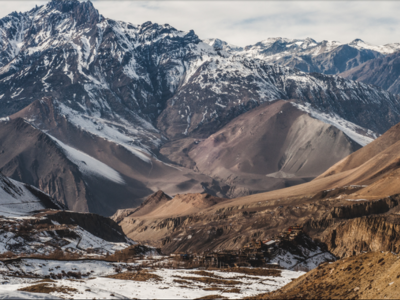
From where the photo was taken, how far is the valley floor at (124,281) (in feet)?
188

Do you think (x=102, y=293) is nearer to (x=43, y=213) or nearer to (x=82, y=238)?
(x=82, y=238)

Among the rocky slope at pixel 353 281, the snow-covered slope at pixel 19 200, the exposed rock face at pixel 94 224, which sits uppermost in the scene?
the rocky slope at pixel 353 281

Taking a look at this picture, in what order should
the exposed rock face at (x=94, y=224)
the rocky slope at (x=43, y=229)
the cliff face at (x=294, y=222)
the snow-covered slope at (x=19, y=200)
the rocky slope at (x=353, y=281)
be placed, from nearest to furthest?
Answer: the rocky slope at (x=353, y=281), the rocky slope at (x=43, y=229), the cliff face at (x=294, y=222), the exposed rock face at (x=94, y=224), the snow-covered slope at (x=19, y=200)

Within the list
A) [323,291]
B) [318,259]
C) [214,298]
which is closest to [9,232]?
[318,259]

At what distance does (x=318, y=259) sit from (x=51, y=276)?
42032 millimetres

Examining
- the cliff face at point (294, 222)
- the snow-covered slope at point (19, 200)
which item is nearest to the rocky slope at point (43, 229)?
the snow-covered slope at point (19, 200)

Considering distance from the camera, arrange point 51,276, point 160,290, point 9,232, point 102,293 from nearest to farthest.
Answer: point 102,293 → point 160,290 → point 51,276 → point 9,232

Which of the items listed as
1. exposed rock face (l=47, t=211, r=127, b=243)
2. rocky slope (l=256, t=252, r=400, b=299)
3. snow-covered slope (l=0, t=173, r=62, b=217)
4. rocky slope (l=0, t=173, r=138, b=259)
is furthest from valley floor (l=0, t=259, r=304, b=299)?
snow-covered slope (l=0, t=173, r=62, b=217)

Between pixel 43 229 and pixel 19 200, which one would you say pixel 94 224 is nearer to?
pixel 19 200

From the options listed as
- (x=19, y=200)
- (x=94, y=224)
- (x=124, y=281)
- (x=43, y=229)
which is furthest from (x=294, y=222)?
(x=124, y=281)

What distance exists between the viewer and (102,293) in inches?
2253

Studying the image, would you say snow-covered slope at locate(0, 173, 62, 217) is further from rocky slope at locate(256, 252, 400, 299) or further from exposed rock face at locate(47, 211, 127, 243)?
rocky slope at locate(256, 252, 400, 299)

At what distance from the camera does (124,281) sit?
70438mm

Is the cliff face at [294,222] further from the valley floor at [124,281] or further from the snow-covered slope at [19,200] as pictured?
the valley floor at [124,281]
